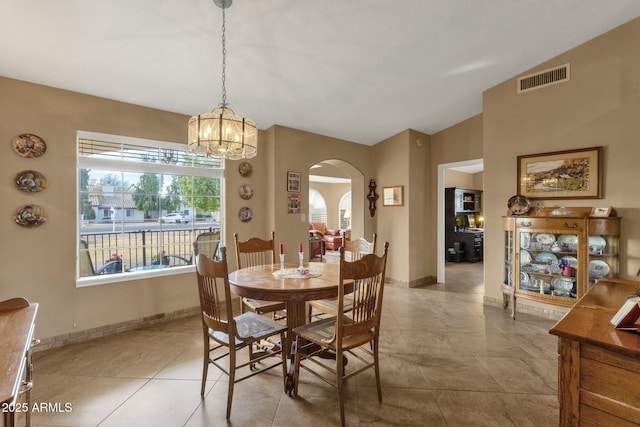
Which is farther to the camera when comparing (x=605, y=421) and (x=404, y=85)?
(x=404, y=85)

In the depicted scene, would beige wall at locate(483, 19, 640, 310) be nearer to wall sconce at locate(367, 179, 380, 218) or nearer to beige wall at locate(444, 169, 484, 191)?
wall sconce at locate(367, 179, 380, 218)

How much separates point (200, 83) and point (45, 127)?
1529 millimetres

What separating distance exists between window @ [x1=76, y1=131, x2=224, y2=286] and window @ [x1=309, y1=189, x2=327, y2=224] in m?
8.12

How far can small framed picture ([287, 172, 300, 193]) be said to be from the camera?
4484mm

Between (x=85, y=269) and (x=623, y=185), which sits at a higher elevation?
(x=623, y=185)

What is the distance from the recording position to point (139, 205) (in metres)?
3.50

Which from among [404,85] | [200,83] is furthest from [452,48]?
Result: [200,83]

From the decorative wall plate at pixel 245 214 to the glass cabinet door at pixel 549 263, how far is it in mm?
3564

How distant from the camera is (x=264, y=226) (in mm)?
4488

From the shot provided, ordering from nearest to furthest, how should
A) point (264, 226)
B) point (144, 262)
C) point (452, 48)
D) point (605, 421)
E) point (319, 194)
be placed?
1. point (605, 421)
2. point (452, 48)
3. point (144, 262)
4. point (264, 226)
5. point (319, 194)

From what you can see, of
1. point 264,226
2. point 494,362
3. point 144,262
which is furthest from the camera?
point 264,226

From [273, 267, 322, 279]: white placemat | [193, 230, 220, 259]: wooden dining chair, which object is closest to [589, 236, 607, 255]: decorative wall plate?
[273, 267, 322, 279]: white placemat

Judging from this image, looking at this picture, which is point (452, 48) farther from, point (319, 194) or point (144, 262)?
point (319, 194)

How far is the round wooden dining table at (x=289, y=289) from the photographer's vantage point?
2050mm
